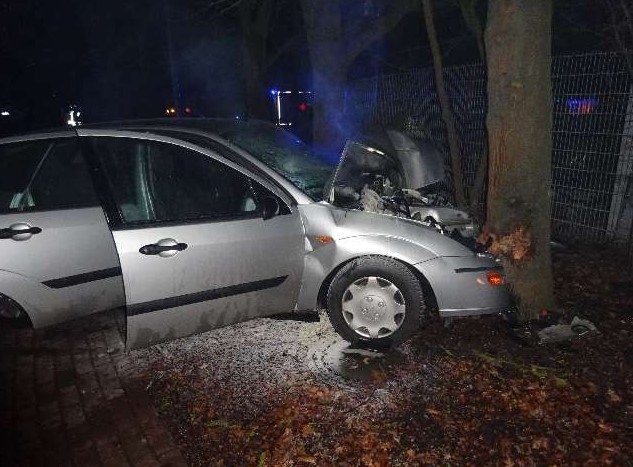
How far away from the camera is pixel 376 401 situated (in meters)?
3.13

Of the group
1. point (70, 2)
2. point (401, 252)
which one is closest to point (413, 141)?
point (401, 252)

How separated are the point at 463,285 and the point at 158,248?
2.15m

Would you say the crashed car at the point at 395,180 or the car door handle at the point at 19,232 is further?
the crashed car at the point at 395,180

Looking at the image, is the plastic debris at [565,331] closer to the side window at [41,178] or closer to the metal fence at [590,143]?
the metal fence at [590,143]

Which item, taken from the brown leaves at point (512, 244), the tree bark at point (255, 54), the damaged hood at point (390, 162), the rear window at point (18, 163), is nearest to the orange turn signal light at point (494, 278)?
the brown leaves at point (512, 244)

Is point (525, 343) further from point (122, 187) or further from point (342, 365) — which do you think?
point (122, 187)

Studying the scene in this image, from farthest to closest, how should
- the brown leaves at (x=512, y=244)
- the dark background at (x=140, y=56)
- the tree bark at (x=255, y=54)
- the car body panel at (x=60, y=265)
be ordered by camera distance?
the dark background at (x=140, y=56)
the tree bark at (x=255, y=54)
the brown leaves at (x=512, y=244)
the car body panel at (x=60, y=265)

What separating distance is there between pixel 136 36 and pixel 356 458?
3056 centimetres

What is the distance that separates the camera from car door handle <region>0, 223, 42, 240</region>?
3.43 metres

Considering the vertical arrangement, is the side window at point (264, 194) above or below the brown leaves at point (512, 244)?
above

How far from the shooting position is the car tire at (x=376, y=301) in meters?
3.59

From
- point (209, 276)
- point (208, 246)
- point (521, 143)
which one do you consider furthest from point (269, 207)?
point (521, 143)

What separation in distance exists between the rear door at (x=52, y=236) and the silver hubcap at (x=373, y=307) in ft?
6.21

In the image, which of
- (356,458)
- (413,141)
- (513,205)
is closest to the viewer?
(356,458)
